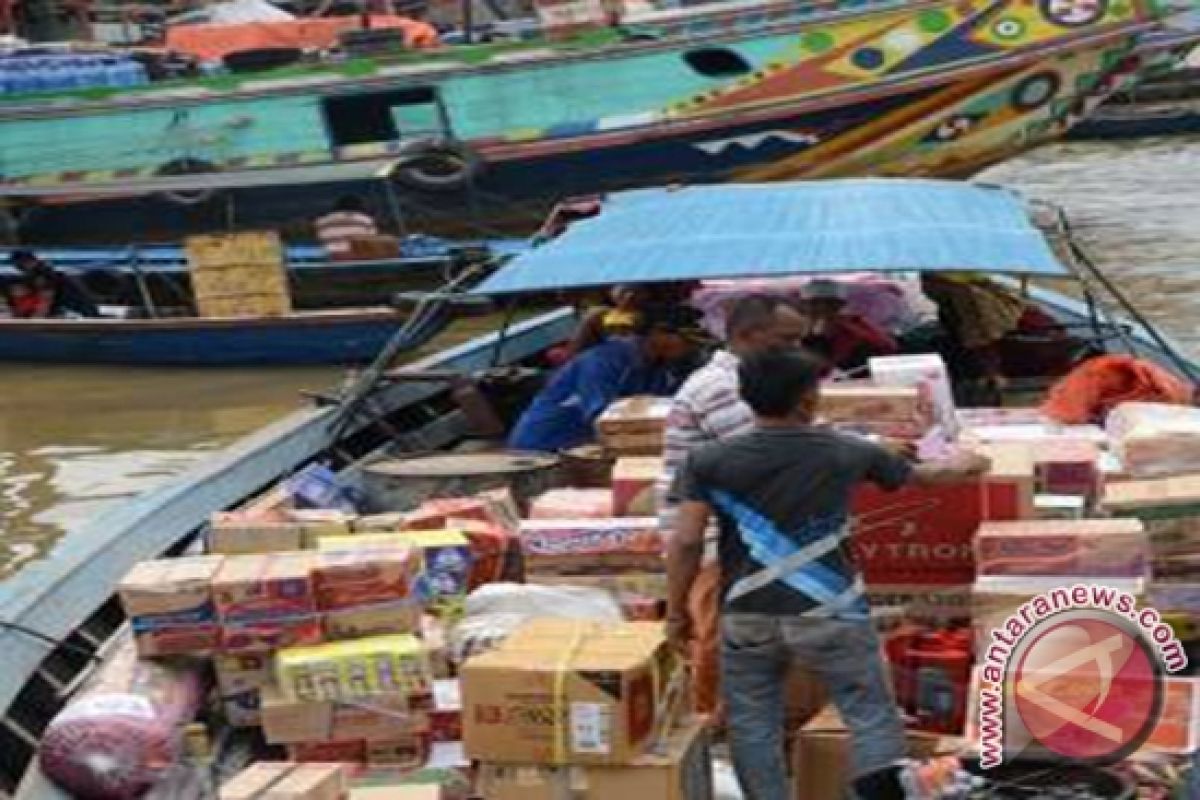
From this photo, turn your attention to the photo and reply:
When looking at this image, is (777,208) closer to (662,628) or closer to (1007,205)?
(1007,205)

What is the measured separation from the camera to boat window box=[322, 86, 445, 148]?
1994 centimetres

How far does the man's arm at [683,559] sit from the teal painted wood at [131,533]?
1.90 metres

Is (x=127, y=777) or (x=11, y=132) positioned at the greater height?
(x=11, y=132)

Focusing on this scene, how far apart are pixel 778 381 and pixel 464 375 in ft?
16.3

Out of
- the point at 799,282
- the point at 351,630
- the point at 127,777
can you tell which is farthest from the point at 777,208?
the point at 127,777

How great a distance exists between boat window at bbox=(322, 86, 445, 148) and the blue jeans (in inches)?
628

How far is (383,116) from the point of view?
20.2 metres

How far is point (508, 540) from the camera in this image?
614 centimetres

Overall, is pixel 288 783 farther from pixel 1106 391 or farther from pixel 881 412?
pixel 1106 391

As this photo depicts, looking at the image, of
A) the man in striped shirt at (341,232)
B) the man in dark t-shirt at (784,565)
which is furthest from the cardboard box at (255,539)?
the man in striped shirt at (341,232)

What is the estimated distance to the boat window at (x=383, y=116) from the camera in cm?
1994

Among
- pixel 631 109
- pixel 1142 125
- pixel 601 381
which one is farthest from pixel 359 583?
pixel 1142 125

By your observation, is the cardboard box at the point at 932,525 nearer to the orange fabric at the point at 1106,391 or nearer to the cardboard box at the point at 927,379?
the cardboard box at the point at 927,379

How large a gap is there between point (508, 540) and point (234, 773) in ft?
4.62
